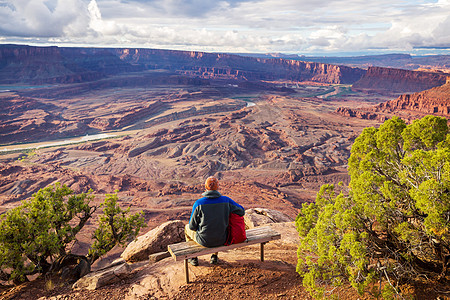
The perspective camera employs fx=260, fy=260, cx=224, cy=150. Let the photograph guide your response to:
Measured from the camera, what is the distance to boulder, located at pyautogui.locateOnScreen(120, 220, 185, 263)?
9.15 meters

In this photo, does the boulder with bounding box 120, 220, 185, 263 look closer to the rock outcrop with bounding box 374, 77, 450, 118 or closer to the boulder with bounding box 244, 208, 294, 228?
the boulder with bounding box 244, 208, 294, 228

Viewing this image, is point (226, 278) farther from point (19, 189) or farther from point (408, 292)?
point (19, 189)

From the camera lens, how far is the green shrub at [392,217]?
3.38 m

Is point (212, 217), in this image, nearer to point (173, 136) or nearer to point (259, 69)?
point (173, 136)

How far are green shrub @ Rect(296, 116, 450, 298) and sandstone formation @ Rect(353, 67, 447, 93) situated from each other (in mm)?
133957

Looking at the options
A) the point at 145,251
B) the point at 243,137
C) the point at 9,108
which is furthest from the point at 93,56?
the point at 145,251

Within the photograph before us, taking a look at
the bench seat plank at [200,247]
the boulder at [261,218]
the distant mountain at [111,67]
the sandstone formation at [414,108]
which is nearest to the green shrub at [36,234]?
the bench seat plank at [200,247]

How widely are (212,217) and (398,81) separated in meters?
143

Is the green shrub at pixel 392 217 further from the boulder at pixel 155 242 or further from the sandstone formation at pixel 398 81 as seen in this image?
the sandstone formation at pixel 398 81

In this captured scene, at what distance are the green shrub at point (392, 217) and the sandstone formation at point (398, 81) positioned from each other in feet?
439

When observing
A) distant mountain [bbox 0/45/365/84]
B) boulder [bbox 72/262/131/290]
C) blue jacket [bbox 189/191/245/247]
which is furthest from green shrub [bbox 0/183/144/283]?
distant mountain [bbox 0/45/365/84]

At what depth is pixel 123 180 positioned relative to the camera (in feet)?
107

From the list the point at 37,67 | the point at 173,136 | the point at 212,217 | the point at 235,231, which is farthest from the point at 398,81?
the point at 37,67

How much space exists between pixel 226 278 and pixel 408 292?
3.15 m
